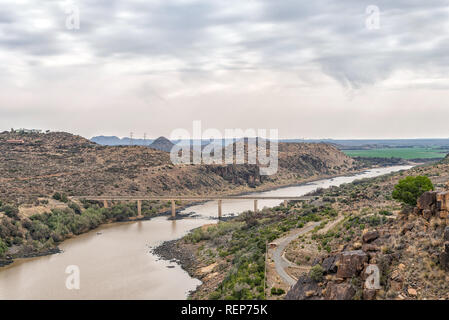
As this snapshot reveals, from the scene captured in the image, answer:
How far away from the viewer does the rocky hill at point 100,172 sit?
67.0 metres

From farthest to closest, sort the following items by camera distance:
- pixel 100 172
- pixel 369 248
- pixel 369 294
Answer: pixel 100 172 → pixel 369 248 → pixel 369 294

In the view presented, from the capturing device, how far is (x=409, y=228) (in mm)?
17156

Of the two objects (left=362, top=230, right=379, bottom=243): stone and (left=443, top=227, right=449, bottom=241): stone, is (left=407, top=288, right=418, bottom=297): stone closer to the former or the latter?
(left=443, top=227, right=449, bottom=241): stone

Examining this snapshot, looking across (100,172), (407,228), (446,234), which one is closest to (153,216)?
(100,172)

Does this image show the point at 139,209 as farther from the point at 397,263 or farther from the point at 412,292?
the point at 412,292

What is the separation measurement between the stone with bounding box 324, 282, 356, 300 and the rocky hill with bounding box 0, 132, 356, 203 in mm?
46773

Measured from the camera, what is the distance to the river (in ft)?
97.5

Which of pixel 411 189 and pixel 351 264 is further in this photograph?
pixel 411 189

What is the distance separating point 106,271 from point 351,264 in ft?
81.6

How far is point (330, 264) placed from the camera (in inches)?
653

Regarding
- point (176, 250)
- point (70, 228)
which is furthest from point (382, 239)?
point (70, 228)

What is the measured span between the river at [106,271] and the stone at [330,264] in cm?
1405

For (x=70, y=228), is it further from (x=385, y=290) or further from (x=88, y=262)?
(x=385, y=290)
